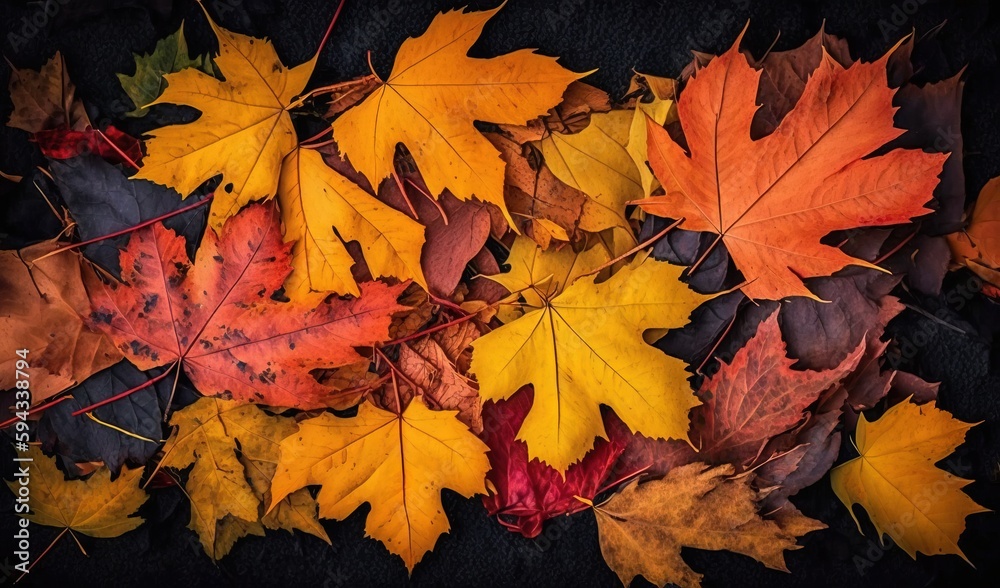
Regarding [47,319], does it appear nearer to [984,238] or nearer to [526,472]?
[526,472]

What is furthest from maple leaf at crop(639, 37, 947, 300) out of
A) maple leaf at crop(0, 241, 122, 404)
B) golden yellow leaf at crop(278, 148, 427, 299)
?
maple leaf at crop(0, 241, 122, 404)

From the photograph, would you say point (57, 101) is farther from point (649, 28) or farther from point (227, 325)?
point (649, 28)

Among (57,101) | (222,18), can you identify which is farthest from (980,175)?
(57,101)

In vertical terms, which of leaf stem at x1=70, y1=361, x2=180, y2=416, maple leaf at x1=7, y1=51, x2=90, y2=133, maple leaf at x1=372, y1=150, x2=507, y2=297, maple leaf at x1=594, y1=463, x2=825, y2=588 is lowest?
maple leaf at x1=594, y1=463, x2=825, y2=588

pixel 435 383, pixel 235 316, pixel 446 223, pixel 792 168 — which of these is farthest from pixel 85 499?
pixel 792 168

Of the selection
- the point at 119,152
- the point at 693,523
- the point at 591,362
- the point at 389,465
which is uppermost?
the point at 119,152

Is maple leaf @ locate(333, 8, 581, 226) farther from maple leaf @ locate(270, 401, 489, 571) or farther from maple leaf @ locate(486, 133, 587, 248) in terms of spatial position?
maple leaf @ locate(270, 401, 489, 571)

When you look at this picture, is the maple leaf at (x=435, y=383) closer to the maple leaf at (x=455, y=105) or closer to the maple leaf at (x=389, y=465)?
the maple leaf at (x=389, y=465)
